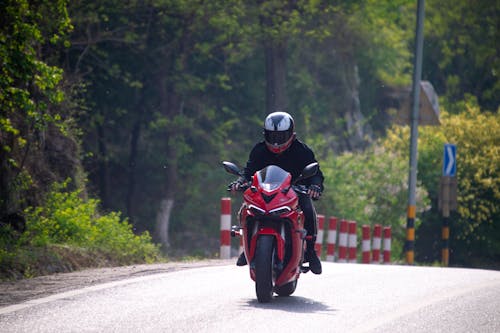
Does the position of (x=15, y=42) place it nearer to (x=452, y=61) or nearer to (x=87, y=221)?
(x=87, y=221)

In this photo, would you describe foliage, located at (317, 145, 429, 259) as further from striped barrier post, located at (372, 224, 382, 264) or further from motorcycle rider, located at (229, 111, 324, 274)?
motorcycle rider, located at (229, 111, 324, 274)

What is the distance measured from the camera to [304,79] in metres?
39.9

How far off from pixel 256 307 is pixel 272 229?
74 cm

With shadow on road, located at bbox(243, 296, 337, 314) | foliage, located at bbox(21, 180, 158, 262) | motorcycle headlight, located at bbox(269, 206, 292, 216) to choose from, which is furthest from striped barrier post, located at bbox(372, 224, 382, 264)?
motorcycle headlight, located at bbox(269, 206, 292, 216)

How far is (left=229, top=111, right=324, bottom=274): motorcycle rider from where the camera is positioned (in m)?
10.7

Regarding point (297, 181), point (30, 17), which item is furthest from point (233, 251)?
point (297, 181)

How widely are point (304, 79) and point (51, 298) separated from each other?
3002cm

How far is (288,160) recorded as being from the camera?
36.3ft

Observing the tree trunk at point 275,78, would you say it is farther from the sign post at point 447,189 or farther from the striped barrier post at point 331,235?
the striped barrier post at point 331,235

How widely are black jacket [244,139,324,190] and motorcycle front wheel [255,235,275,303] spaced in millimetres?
1139

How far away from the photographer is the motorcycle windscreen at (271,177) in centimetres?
1030

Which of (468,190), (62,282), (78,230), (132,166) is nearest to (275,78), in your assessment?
(132,166)

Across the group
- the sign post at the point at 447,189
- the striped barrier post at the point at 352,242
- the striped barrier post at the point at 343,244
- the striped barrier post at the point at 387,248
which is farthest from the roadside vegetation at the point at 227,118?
the striped barrier post at the point at 352,242

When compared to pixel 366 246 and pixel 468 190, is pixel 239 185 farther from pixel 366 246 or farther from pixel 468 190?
pixel 468 190
